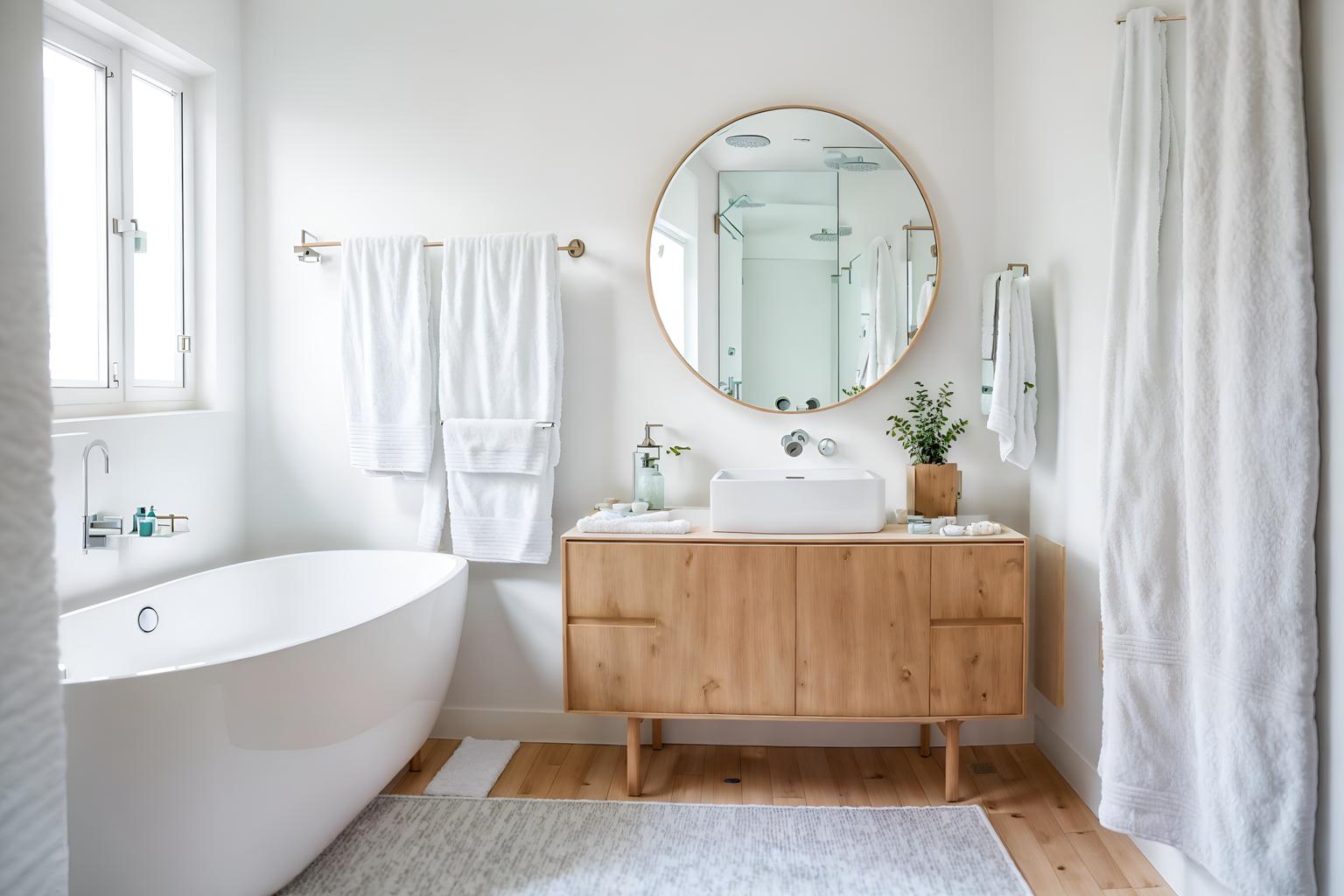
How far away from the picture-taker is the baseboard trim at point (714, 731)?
2.75 metres

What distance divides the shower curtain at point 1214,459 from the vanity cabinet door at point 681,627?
2.72 feet

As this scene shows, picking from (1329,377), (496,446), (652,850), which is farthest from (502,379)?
(1329,377)

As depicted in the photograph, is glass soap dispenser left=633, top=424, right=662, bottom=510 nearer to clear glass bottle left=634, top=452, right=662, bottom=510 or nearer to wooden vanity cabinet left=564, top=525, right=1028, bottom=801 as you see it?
clear glass bottle left=634, top=452, right=662, bottom=510

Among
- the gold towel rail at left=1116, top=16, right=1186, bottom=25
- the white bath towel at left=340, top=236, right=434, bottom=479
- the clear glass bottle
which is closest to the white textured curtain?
the gold towel rail at left=1116, top=16, right=1186, bottom=25

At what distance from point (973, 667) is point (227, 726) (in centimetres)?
181

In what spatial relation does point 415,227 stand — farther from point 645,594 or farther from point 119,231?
point 645,594

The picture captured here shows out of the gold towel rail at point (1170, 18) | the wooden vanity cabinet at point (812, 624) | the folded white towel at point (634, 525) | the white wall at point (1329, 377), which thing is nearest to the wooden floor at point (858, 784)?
the wooden vanity cabinet at point (812, 624)

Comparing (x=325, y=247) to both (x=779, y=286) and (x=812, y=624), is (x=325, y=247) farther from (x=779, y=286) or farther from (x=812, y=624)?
(x=812, y=624)

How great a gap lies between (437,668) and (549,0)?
2124mm

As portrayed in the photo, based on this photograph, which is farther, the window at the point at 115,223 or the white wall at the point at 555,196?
the white wall at the point at 555,196

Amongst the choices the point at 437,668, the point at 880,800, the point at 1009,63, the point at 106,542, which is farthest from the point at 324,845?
the point at 1009,63

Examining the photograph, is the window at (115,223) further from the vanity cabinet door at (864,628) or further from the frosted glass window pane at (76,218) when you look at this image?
the vanity cabinet door at (864,628)

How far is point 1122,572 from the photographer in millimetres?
1836

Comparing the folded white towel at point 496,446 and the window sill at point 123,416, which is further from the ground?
the window sill at point 123,416
